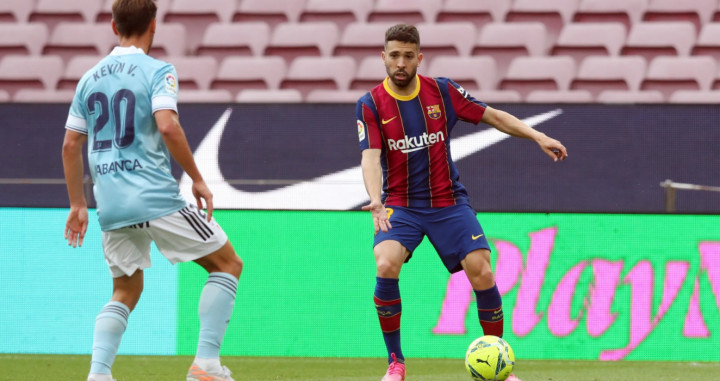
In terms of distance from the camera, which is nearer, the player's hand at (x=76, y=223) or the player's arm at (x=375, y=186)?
the player's hand at (x=76, y=223)

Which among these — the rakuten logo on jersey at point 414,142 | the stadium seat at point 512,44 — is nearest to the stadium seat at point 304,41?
the stadium seat at point 512,44

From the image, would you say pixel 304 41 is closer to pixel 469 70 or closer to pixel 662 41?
pixel 469 70

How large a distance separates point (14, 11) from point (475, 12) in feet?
18.4

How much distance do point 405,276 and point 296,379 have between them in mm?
1672

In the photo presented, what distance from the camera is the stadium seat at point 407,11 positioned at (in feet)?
38.2

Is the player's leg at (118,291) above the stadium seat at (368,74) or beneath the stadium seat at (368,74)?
beneath

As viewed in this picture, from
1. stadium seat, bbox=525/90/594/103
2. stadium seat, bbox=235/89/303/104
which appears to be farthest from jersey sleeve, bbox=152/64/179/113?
stadium seat, bbox=525/90/594/103

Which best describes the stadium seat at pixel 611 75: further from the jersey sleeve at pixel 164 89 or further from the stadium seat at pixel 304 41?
the jersey sleeve at pixel 164 89

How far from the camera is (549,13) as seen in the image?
11484 millimetres

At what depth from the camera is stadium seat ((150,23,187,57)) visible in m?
11.6

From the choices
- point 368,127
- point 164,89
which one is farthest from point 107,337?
point 368,127

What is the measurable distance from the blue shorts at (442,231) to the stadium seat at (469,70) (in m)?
5.28

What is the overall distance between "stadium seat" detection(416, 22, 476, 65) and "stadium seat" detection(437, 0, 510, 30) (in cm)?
45

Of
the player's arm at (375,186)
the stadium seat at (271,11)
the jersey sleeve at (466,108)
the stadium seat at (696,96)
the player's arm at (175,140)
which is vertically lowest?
the player's arm at (375,186)
